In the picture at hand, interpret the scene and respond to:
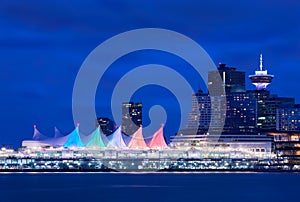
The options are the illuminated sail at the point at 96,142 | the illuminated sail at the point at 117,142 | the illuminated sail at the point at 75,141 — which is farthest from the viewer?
the illuminated sail at the point at 75,141

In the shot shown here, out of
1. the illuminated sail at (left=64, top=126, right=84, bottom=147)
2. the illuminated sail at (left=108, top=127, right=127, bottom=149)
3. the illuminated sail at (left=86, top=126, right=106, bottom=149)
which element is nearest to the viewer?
the illuminated sail at (left=108, top=127, right=127, bottom=149)

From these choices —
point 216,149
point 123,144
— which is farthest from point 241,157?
point 123,144

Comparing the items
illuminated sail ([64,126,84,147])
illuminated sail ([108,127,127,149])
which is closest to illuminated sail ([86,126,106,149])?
illuminated sail ([108,127,127,149])

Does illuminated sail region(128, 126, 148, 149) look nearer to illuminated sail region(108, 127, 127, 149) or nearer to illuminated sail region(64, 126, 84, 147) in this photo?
illuminated sail region(108, 127, 127, 149)

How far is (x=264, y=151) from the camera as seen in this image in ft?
601

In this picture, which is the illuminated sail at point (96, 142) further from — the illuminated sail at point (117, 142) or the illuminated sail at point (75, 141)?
the illuminated sail at point (75, 141)

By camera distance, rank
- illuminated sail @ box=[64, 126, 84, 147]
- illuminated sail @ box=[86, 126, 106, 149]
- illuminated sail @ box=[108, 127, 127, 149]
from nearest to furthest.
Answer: illuminated sail @ box=[108, 127, 127, 149] → illuminated sail @ box=[86, 126, 106, 149] → illuminated sail @ box=[64, 126, 84, 147]

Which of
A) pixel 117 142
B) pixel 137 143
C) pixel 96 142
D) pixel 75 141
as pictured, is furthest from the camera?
pixel 75 141

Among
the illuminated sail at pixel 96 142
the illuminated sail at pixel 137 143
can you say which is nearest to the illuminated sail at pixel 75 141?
Result: the illuminated sail at pixel 96 142

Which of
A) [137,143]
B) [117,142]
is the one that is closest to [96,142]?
[117,142]

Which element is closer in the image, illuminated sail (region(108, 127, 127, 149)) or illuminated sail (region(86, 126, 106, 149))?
illuminated sail (region(108, 127, 127, 149))

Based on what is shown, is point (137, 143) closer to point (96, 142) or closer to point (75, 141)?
point (96, 142)

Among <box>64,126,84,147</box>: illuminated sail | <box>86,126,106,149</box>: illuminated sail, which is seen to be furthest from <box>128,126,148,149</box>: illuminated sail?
<box>64,126,84,147</box>: illuminated sail
